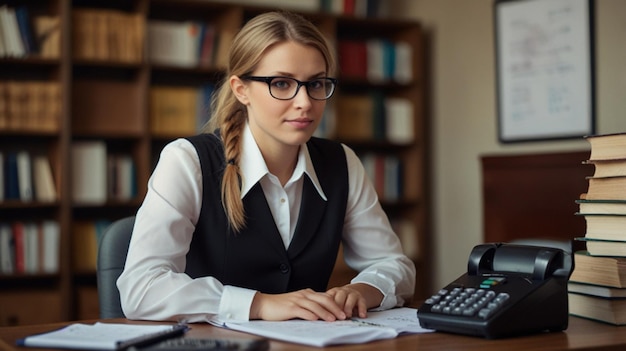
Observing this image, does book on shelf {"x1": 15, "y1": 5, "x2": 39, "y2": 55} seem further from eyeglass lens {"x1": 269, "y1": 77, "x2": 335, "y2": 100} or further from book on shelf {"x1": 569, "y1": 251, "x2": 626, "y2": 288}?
book on shelf {"x1": 569, "y1": 251, "x2": 626, "y2": 288}

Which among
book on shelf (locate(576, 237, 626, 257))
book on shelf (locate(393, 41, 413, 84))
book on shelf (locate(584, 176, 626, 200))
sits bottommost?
book on shelf (locate(576, 237, 626, 257))

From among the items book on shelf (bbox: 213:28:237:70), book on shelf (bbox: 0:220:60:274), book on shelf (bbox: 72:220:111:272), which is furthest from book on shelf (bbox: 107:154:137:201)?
book on shelf (bbox: 213:28:237:70)

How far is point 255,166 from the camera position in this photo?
5.94ft

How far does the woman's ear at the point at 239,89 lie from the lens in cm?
183

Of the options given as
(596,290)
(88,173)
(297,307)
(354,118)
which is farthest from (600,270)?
(354,118)

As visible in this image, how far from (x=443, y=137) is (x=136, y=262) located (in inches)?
133

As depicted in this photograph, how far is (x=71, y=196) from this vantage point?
381cm

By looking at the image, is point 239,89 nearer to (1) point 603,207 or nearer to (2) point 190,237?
(2) point 190,237

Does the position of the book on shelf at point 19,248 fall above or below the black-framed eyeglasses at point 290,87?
below

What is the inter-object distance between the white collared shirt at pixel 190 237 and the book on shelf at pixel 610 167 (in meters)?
0.48

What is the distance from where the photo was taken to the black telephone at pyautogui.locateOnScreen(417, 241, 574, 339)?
124cm

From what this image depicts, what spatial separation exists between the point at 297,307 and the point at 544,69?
9.75 ft

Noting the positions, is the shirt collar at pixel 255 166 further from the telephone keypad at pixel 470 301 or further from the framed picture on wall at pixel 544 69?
the framed picture on wall at pixel 544 69

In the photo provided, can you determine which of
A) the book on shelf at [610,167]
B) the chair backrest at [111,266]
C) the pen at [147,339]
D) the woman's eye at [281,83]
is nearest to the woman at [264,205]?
the woman's eye at [281,83]
